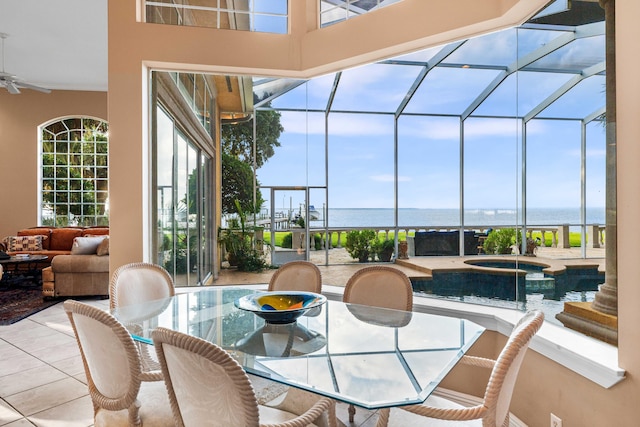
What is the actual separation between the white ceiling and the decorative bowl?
192 inches

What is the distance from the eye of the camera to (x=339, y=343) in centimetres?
180

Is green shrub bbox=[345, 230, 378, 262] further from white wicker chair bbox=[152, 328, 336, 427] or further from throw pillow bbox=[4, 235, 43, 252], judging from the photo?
throw pillow bbox=[4, 235, 43, 252]

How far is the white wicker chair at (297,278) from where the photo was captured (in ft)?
9.60

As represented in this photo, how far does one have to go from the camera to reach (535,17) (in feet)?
8.55

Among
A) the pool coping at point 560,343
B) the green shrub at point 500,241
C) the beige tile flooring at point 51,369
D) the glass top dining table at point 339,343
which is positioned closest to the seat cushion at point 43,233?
the beige tile flooring at point 51,369

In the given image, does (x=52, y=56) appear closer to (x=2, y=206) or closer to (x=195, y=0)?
(x=2, y=206)

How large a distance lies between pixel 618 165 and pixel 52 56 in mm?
8414

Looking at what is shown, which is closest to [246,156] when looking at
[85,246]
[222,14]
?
[222,14]

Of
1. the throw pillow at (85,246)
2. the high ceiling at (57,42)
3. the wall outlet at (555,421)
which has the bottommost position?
the wall outlet at (555,421)

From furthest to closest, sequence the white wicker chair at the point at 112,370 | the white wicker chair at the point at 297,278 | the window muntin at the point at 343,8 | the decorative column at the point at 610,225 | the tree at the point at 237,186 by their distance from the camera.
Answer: the tree at the point at 237,186 → the window muntin at the point at 343,8 → the white wicker chair at the point at 297,278 → the decorative column at the point at 610,225 → the white wicker chair at the point at 112,370

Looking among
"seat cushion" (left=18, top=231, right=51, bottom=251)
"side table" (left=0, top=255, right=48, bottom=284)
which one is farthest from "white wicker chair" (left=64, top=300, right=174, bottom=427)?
"seat cushion" (left=18, top=231, right=51, bottom=251)

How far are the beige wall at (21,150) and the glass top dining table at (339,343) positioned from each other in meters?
8.11

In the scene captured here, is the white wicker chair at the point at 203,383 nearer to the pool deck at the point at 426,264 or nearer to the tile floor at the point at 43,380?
the tile floor at the point at 43,380

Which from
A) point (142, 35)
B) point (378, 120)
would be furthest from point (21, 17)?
point (378, 120)
